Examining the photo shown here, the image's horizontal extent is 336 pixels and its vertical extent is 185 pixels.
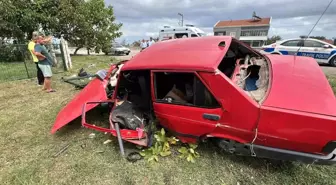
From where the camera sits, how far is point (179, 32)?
14.0 m

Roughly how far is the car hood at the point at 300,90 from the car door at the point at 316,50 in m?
8.21

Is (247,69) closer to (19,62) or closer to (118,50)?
(19,62)

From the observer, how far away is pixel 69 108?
11.3ft

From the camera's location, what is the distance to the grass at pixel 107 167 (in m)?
2.31

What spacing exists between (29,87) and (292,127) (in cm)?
716

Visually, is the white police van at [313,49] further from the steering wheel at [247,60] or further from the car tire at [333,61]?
the steering wheel at [247,60]

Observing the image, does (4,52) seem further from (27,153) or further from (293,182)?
(293,182)

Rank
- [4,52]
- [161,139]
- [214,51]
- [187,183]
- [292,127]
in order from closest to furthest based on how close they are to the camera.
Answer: [292,127]
[187,183]
[214,51]
[161,139]
[4,52]

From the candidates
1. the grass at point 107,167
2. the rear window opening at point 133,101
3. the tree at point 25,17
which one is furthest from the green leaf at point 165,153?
the tree at point 25,17

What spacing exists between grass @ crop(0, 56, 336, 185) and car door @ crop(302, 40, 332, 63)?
8808 mm

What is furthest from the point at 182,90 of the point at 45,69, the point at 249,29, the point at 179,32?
the point at 249,29

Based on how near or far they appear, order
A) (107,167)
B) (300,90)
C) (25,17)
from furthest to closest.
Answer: (25,17), (107,167), (300,90)

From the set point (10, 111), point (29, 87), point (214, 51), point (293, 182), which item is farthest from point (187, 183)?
point (29, 87)

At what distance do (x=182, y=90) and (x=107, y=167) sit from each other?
143 centimetres
